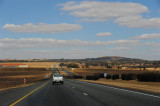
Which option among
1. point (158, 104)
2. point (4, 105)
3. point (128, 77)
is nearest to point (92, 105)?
point (158, 104)

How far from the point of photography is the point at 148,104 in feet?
40.5

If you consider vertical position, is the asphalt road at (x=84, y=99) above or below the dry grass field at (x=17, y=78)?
above

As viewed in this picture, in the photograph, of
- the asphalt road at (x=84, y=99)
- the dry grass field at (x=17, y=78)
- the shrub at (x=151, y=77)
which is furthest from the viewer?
the dry grass field at (x=17, y=78)

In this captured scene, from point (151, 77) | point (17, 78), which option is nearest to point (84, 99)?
point (151, 77)

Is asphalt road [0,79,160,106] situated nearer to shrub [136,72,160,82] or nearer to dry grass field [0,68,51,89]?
shrub [136,72,160,82]

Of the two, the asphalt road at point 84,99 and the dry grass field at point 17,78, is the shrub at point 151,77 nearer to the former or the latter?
the asphalt road at point 84,99

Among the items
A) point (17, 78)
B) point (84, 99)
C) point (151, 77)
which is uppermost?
point (84, 99)

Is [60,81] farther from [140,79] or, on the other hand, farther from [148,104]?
[148,104]

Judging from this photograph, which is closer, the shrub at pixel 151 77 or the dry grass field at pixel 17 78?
the shrub at pixel 151 77

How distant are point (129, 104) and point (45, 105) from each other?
14.4 ft

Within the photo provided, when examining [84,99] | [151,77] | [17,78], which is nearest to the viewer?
[84,99]

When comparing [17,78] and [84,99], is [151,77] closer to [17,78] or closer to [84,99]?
[84,99]

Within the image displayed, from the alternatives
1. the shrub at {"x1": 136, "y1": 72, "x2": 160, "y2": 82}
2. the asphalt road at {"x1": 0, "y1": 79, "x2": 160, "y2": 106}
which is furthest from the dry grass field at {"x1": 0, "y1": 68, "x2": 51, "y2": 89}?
the asphalt road at {"x1": 0, "y1": 79, "x2": 160, "y2": 106}

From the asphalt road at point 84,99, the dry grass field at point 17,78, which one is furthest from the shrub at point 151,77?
the dry grass field at point 17,78
